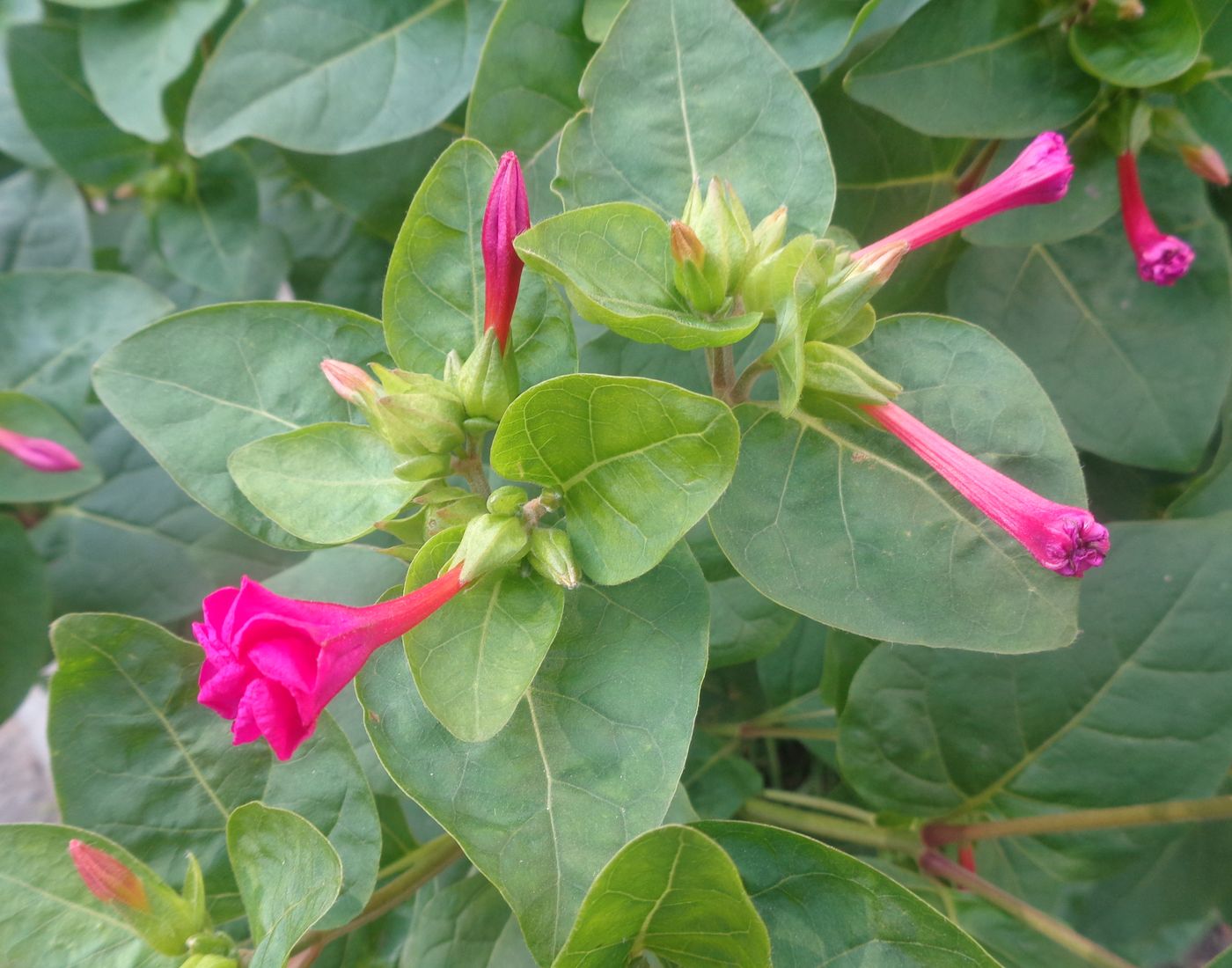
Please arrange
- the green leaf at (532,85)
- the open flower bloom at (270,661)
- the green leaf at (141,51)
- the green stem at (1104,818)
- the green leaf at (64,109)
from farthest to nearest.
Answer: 1. the green leaf at (64,109)
2. the green leaf at (141,51)
3. the green leaf at (532,85)
4. the green stem at (1104,818)
5. the open flower bloom at (270,661)

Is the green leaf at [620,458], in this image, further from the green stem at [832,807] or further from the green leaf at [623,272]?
the green stem at [832,807]

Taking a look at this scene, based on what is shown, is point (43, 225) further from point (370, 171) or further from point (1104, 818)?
point (1104, 818)

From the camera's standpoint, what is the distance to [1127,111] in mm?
804

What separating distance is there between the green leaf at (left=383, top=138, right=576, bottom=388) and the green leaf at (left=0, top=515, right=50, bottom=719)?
2.35 feet

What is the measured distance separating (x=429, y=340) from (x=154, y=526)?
2.56 feet

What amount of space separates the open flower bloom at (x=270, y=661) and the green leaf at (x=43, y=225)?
982 millimetres

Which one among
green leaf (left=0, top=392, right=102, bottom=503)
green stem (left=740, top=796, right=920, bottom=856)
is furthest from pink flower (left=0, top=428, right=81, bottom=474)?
green stem (left=740, top=796, right=920, bottom=856)

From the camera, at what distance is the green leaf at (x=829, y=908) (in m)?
0.56

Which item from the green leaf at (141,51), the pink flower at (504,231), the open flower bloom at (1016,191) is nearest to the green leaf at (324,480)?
the pink flower at (504,231)

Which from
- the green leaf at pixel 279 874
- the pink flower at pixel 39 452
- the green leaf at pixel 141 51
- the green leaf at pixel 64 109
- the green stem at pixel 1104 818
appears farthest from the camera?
the green leaf at pixel 64 109

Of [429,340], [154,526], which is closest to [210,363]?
[429,340]

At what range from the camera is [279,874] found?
62 centimetres

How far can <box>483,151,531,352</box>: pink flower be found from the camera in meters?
0.57

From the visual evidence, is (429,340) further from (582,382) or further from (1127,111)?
(1127,111)
